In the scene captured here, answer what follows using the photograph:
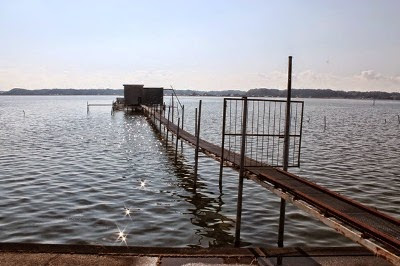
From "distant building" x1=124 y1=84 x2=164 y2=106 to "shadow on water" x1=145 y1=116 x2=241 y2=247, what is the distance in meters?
52.1

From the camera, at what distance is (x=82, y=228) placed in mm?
12117

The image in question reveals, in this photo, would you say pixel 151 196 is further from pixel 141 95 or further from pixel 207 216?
pixel 141 95

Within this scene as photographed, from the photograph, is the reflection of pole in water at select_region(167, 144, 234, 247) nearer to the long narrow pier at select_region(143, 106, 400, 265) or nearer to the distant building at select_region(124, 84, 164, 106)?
the long narrow pier at select_region(143, 106, 400, 265)

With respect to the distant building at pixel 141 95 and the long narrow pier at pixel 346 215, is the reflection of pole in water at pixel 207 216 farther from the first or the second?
the distant building at pixel 141 95

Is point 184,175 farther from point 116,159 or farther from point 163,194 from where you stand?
point 116,159

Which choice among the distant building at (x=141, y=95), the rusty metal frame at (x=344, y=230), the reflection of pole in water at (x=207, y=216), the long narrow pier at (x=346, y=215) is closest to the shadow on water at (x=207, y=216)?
the reflection of pole in water at (x=207, y=216)

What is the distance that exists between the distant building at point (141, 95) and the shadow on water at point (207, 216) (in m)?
52.1

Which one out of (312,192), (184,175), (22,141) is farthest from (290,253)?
(22,141)

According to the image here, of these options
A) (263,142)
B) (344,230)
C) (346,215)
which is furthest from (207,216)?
(263,142)

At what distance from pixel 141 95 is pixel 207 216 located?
60491mm

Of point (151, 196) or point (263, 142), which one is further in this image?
point (263, 142)

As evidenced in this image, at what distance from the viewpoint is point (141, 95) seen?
2840 inches

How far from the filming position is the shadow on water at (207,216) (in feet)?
38.3

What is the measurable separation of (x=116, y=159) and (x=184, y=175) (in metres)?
6.53
